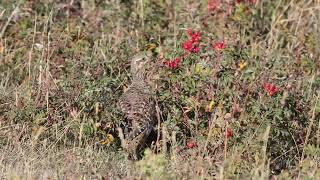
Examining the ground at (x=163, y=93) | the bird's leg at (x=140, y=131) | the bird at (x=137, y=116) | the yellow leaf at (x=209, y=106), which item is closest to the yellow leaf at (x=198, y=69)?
the ground at (x=163, y=93)

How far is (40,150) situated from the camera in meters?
6.70

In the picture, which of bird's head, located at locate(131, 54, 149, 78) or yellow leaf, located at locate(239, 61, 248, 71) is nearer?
yellow leaf, located at locate(239, 61, 248, 71)

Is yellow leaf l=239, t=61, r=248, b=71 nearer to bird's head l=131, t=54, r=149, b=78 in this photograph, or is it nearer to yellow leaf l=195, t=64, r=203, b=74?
yellow leaf l=195, t=64, r=203, b=74

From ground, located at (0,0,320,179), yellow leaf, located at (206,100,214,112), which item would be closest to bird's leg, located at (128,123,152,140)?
ground, located at (0,0,320,179)

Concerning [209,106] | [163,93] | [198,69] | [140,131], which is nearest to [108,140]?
[140,131]

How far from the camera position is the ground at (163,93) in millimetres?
6367

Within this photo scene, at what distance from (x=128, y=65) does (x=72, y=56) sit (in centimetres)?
57

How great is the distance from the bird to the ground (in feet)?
0.29

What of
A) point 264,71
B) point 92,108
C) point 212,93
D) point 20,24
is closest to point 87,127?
point 92,108

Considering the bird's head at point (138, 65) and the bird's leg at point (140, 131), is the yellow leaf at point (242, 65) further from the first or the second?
the bird's leg at point (140, 131)

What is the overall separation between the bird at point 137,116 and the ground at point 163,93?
9 centimetres

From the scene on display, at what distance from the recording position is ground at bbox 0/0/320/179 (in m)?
6.37

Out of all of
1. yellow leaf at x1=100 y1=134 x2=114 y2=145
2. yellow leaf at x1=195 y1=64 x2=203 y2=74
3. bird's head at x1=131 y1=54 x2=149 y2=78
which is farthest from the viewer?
bird's head at x1=131 y1=54 x2=149 y2=78

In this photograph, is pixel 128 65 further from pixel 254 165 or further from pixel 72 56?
pixel 254 165
